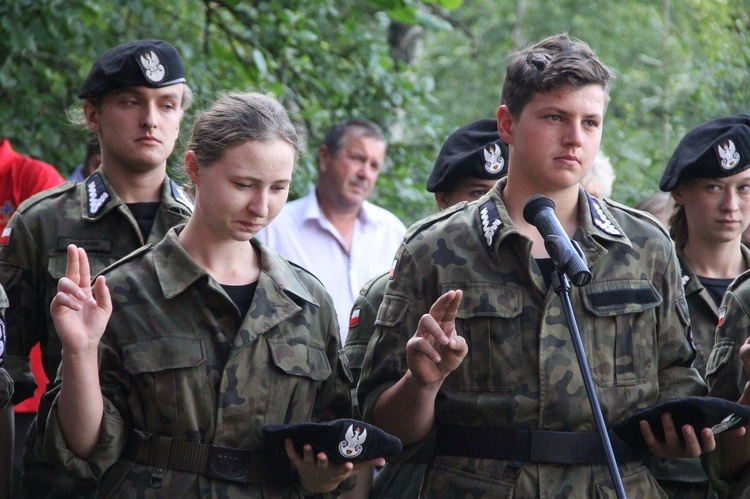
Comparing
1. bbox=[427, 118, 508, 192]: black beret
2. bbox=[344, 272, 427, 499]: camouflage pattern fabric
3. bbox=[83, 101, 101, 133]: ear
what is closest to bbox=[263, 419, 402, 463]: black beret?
bbox=[344, 272, 427, 499]: camouflage pattern fabric

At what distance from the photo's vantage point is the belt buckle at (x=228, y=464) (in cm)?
353

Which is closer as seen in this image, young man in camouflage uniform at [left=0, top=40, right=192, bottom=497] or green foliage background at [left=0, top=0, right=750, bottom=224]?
young man in camouflage uniform at [left=0, top=40, right=192, bottom=497]

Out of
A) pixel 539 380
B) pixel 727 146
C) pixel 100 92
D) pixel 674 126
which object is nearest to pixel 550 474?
pixel 539 380

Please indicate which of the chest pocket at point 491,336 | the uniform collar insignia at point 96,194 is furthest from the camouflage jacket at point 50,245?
the chest pocket at point 491,336

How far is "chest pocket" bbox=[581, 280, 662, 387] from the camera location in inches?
142

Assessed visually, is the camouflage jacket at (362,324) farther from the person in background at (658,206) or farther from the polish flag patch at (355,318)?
the person in background at (658,206)

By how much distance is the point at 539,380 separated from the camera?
3564mm

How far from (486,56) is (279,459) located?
2045 centimetres

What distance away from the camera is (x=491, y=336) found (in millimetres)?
3645

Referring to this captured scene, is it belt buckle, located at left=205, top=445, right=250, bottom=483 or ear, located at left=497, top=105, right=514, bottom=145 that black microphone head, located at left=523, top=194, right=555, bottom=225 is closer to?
ear, located at left=497, top=105, right=514, bottom=145

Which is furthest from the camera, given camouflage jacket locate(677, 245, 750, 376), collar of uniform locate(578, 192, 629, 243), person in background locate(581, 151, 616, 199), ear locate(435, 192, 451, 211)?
person in background locate(581, 151, 616, 199)

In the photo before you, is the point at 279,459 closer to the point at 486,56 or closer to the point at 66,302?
the point at 66,302

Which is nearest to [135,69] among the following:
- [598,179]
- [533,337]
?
[533,337]

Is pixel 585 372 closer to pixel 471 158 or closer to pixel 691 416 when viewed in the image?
pixel 691 416
